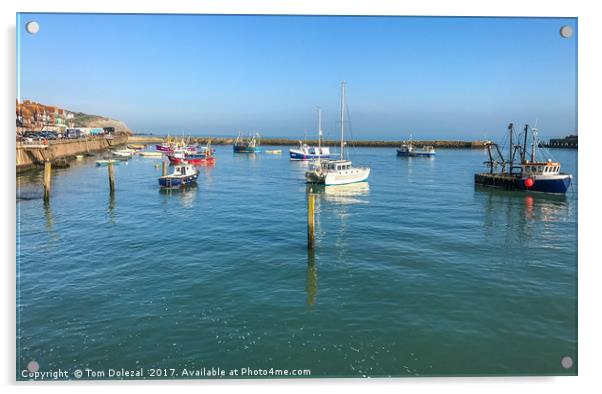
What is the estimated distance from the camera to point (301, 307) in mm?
14789

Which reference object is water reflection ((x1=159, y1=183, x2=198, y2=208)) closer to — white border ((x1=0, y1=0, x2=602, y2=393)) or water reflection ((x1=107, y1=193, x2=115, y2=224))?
water reflection ((x1=107, y1=193, x2=115, y2=224))

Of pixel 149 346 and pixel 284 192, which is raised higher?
pixel 284 192

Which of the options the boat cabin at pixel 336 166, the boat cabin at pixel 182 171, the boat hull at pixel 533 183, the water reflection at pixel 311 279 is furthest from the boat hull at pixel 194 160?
the water reflection at pixel 311 279

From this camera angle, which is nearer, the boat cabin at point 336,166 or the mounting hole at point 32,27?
the mounting hole at point 32,27

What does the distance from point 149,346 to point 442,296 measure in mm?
9487

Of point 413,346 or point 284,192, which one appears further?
point 284,192

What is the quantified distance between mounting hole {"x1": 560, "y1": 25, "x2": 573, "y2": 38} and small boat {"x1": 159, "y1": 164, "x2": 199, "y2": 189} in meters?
38.2

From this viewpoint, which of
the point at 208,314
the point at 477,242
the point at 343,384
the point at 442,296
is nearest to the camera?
the point at 343,384

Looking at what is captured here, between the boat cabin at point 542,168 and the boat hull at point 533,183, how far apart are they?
53cm

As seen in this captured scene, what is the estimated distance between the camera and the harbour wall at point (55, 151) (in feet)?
168

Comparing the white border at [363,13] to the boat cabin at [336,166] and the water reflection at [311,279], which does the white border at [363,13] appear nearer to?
the water reflection at [311,279]

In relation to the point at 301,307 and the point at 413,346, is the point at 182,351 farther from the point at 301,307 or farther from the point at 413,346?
the point at 413,346

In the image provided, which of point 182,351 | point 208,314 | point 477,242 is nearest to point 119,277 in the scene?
point 208,314

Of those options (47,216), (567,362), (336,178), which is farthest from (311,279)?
(336,178)
